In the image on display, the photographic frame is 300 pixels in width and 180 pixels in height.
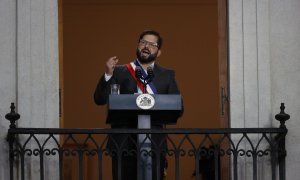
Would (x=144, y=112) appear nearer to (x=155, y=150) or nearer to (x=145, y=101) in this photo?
(x=145, y=101)

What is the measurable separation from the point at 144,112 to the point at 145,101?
0.13m

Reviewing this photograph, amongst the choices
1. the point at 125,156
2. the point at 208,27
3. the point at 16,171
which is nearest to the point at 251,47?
the point at 125,156

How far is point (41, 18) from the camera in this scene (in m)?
12.4

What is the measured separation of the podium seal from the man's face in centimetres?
70

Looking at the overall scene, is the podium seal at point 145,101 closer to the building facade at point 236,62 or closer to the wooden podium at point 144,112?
the wooden podium at point 144,112

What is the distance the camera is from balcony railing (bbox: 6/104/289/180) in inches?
460

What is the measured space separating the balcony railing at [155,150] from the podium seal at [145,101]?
333 millimetres

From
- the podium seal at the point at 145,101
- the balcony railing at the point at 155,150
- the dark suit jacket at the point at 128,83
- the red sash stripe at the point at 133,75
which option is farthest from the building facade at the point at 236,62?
the podium seal at the point at 145,101

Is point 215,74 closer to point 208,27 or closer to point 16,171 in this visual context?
point 208,27

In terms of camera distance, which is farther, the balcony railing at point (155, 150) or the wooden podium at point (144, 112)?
the balcony railing at point (155, 150)

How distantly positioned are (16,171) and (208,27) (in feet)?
18.1

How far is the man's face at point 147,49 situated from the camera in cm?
1188

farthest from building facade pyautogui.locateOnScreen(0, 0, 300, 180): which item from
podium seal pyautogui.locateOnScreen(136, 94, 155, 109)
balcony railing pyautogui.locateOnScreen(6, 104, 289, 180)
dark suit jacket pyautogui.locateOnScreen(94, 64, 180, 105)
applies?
podium seal pyautogui.locateOnScreen(136, 94, 155, 109)

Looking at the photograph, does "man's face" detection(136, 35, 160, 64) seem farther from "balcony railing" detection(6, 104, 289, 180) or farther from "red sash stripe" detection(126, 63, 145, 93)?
"balcony railing" detection(6, 104, 289, 180)
